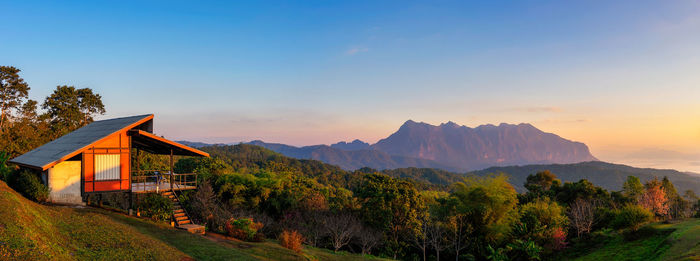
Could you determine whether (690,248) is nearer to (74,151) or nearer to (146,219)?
(146,219)

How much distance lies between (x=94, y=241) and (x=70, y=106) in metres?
47.2

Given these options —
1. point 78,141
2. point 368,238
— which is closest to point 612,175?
→ point 368,238

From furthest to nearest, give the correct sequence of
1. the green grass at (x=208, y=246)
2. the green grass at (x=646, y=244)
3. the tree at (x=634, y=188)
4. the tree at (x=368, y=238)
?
the tree at (x=634, y=188) → the tree at (x=368, y=238) → the green grass at (x=646, y=244) → the green grass at (x=208, y=246)

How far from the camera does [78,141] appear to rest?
1622 cm

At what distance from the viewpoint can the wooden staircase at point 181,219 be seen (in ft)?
53.4

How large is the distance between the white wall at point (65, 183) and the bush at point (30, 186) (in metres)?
0.35

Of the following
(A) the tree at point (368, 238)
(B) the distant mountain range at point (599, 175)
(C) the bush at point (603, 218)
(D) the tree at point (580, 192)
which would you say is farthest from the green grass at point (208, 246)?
(B) the distant mountain range at point (599, 175)

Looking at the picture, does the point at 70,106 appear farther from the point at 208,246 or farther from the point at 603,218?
the point at 603,218

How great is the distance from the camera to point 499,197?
25625 millimetres

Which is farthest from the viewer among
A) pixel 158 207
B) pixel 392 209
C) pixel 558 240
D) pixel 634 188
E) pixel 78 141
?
pixel 634 188

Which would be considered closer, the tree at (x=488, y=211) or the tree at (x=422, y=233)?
the tree at (x=422, y=233)

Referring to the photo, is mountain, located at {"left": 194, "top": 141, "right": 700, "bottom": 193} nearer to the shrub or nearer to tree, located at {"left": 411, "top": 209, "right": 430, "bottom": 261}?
tree, located at {"left": 411, "top": 209, "right": 430, "bottom": 261}

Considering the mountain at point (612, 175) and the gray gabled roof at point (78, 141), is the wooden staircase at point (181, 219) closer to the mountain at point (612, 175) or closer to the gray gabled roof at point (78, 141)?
the gray gabled roof at point (78, 141)

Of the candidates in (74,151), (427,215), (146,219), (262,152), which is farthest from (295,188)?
(262,152)
